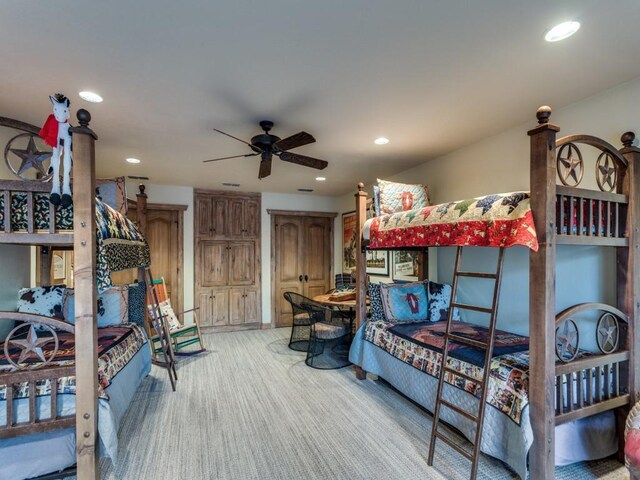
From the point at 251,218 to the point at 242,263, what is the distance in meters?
0.85

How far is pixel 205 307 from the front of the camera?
18.4ft

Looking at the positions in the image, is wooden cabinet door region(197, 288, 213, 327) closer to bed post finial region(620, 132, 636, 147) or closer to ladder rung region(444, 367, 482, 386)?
ladder rung region(444, 367, 482, 386)

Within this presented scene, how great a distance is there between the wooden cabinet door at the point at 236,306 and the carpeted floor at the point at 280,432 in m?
1.92

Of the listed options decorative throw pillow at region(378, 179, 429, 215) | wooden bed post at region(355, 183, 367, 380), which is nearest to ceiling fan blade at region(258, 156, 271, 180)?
wooden bed post at region(355, 183, 367, 380)

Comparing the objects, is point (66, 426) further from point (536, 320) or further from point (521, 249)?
point (521, 249)

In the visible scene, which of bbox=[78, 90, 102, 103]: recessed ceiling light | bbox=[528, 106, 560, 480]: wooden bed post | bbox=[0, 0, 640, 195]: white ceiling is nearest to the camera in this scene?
bbox=[0, 0, 640, 195]: white ceiling

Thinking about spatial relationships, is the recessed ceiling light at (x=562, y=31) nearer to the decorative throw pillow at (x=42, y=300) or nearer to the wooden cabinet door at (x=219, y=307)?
the decorative throw pillow at (x=42, y=300)

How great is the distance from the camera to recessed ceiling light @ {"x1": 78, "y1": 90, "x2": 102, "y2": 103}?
7.37 ft

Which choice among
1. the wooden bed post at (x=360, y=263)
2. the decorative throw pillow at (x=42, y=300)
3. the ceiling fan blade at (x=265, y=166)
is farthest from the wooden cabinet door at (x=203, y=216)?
the wooden bed post at (x=360, y=263)

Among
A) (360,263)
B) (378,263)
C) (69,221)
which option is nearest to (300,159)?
(360,263)

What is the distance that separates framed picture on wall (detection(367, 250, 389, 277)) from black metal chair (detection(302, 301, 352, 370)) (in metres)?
1.14

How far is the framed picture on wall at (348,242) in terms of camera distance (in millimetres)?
5757

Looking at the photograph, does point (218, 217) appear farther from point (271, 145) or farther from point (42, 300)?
point (271, 145)

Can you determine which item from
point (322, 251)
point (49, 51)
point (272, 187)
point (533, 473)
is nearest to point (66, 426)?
point (49, 51)
